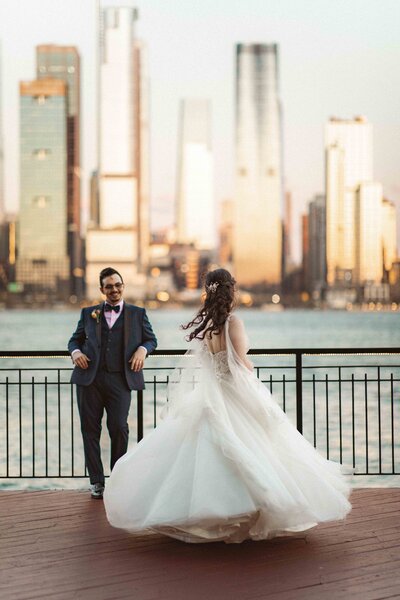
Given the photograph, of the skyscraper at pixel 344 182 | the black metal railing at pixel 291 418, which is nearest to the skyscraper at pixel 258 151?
the skyscraper at pixel 344 182

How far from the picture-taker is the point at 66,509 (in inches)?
233

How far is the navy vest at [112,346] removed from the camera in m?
6.08

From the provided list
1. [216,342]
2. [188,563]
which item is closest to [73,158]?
[216,342]

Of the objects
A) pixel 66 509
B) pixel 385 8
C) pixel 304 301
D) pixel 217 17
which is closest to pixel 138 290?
pixel 304 301

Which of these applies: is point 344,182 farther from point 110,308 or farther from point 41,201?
point 110,308

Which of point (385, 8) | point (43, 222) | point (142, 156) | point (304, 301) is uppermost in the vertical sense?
point (385, 8)

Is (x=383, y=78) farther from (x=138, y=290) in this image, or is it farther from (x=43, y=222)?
(x=43, y=222)

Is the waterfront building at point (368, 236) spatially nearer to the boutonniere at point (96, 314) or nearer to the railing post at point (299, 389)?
the railing post at point (299, 389)

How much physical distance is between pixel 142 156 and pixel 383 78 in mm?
68663

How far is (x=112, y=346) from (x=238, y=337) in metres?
1.33

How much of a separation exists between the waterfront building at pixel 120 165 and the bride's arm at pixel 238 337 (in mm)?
118747

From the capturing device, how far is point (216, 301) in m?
5.03

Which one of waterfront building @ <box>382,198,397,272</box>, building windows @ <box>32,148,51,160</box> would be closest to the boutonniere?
waterfront building @ <box>382,198,397,272</box>

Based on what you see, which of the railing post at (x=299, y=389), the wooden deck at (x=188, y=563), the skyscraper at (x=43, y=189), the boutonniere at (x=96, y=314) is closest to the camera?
the wooden deck at (x=188, y=563)
